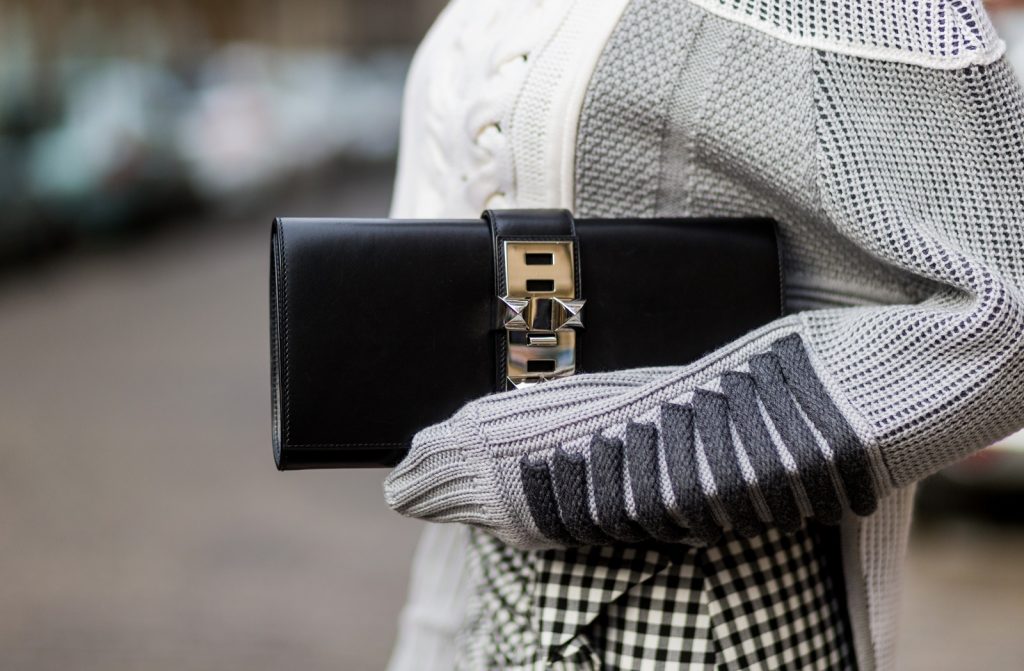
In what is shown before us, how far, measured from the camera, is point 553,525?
45.6 inches

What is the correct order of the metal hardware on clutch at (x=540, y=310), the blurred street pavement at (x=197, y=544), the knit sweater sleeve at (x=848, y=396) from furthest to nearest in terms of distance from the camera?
the blurred street pavement at (x=197, y=544), the metal hardware on clutch at (x=540, y=310), the knit sweater sleeve at (x=848, y=396)

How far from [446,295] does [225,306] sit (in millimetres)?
8577

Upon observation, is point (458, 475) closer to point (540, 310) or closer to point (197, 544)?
point (540, 310)

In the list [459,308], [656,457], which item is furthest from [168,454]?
[656,457]

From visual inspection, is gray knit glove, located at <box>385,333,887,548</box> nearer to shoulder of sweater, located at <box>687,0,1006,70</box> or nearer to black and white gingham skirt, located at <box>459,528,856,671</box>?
black and white gingham skirt, located at <box>459,528,856,671</box>

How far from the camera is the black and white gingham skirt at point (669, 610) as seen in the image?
49.1 inches

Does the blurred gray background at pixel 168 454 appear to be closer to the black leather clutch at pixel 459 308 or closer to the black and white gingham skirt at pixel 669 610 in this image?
the black and white gingham skirt at pixel 669 610

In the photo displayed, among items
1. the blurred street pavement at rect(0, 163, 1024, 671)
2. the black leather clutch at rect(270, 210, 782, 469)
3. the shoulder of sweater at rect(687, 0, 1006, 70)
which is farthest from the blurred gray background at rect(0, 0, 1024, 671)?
the shoulder of sweater at rect(687, 0, 1006, 70)

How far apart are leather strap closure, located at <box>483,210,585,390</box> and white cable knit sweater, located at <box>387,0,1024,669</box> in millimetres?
50

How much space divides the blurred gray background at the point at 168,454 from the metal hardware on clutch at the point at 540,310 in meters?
2.74

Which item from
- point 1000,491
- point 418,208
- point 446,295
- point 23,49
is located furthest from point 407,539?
point 23,49

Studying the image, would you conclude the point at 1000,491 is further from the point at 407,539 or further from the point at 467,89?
the point at 467,89

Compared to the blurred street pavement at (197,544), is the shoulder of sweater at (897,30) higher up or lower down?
higher up

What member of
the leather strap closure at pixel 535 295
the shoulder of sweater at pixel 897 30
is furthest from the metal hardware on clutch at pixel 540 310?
the shoulder of sweater at pixel 897 30
